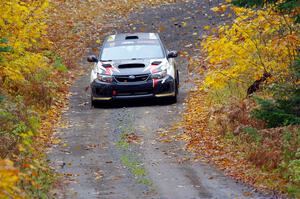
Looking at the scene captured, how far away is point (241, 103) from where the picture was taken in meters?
14.9

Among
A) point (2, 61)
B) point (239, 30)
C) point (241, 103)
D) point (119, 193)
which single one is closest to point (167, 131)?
point (241, 103)

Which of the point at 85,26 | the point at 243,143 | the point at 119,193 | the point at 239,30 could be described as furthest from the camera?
the point at 85,26

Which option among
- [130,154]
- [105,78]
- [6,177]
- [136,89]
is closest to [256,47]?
[130,154]

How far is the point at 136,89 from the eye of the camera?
18.1 metres

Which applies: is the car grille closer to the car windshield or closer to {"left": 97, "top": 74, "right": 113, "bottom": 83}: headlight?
{"left": 97, "top": 74, "right": 113, "bottom": 83}: headlight

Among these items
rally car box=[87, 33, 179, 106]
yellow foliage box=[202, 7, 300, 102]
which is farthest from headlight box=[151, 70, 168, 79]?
yellow foliage box=[202, 7, 300, 102]

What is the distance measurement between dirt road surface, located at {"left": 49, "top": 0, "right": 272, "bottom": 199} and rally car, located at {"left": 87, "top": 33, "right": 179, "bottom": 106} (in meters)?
0.40

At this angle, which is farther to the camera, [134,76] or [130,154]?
[134,76]

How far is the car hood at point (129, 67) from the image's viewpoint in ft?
59.9

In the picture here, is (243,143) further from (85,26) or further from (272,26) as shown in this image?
(85,26)

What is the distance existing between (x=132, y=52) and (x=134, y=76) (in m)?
1.26

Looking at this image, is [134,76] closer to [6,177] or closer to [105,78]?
[105,78]

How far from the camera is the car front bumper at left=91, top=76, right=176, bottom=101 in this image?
18.1 m

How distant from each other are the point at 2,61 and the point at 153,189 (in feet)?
20.3
